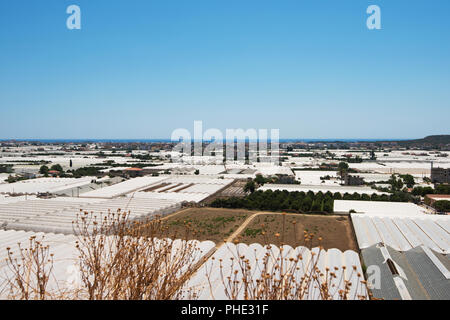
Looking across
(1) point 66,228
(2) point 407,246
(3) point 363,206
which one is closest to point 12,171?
(1) point 66,228

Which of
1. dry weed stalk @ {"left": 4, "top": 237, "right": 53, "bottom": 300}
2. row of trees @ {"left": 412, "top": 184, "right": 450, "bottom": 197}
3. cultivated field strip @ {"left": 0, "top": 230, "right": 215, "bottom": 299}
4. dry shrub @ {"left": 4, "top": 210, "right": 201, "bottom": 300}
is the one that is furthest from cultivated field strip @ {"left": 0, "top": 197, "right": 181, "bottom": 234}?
row of trees @ {"left": 412, "top": 184, "right": 450, "bottom": 197}

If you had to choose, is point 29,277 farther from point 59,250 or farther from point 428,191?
point 428,191

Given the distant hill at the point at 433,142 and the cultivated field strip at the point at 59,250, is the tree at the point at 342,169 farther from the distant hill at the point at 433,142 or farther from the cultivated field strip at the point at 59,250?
the distant hill at the point at 433,142

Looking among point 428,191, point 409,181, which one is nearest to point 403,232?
point 428,191

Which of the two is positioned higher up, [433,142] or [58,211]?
[433,142]

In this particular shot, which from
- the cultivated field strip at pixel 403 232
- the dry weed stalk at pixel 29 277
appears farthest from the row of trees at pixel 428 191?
the dry weed stalk at pixel 29 277

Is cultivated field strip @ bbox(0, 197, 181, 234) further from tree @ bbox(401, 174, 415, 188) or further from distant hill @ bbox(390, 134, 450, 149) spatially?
distant hill @ bbox(390, 134, 450, 149)
